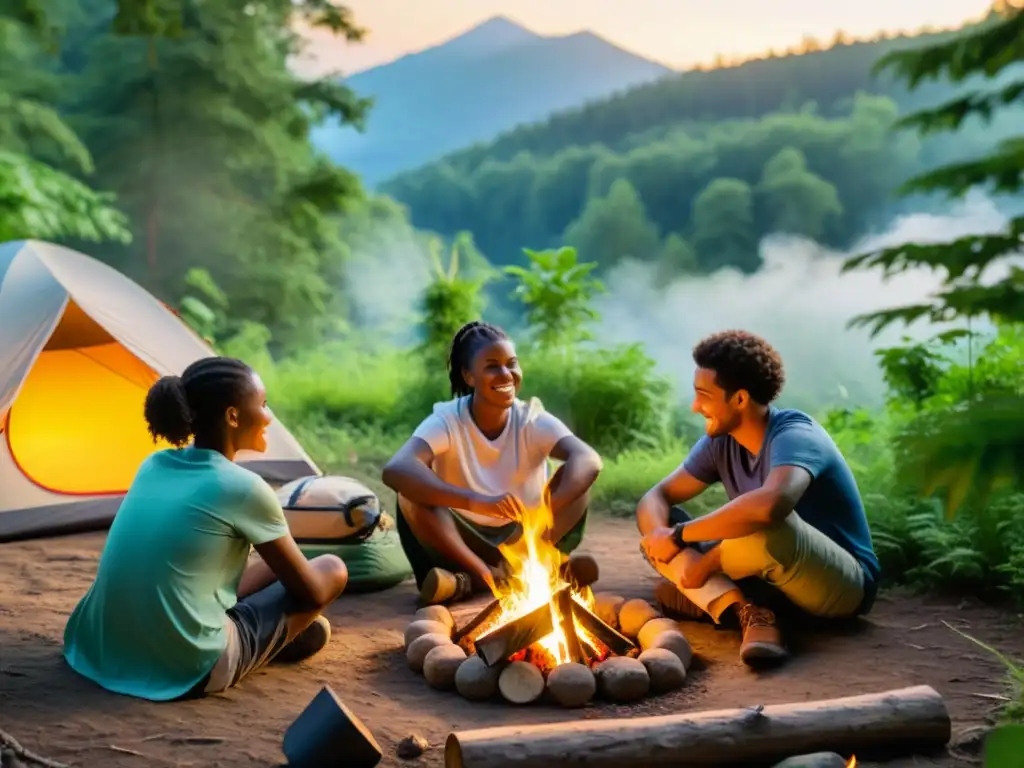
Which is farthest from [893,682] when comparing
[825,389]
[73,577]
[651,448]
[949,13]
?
[949,13]

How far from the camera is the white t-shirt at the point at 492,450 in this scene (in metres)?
4.80

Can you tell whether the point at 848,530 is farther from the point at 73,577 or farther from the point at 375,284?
the point at 375,284

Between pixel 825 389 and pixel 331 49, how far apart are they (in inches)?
320

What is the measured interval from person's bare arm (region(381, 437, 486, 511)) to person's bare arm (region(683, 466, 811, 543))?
105cm

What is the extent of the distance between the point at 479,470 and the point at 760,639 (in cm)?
142

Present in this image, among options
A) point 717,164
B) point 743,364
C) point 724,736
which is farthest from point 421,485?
point 717,164

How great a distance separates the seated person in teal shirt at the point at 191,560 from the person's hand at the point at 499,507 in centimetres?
87

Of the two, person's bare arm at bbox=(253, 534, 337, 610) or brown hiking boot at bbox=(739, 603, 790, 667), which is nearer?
person's bare arm at bbox=(253, 534, 337, 610)

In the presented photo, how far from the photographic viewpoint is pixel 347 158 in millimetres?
16656

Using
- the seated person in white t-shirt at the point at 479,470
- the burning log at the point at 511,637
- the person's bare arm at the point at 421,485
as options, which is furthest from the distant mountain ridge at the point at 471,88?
the burning log at the point at 511,637

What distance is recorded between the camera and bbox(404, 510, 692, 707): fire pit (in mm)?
3744

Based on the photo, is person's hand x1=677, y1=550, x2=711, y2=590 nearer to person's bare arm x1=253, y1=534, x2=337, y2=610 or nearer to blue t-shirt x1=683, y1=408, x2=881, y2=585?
blue t-shirt x1=683, y1=408, x2=881, y2=585

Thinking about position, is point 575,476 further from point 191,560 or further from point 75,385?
point 75,385

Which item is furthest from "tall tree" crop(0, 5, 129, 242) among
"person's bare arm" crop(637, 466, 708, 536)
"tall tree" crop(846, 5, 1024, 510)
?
"tall tree" crop(846, 5, 1024, 510)
